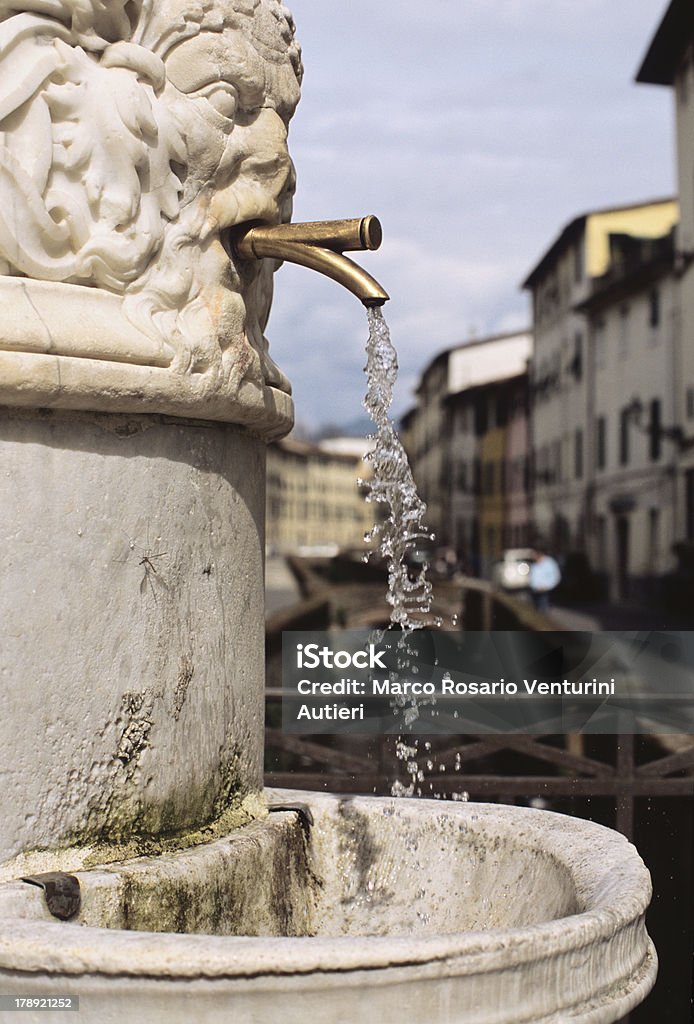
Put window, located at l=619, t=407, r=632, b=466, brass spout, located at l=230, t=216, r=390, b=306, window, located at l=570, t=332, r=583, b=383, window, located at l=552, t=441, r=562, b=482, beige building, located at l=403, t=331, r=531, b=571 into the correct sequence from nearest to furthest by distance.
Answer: brass spout, located at l=230, t=216, r=390, b=306, window, located at l=619, t=407, r=632, b=466, window, located at l=570, t=332, r=583, b=383, window, located at l=552, t=441, r=562, b=482, beige building, located at l=403, t=331, r=531, b=571

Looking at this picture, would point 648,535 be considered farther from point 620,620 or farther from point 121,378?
point 121,378

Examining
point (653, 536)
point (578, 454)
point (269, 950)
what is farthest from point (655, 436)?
point (269, 950)

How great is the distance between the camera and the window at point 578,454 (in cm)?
4050

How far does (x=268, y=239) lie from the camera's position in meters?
2.37

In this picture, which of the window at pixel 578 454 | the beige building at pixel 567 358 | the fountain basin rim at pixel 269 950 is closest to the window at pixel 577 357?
the beige building at pixel 567 358

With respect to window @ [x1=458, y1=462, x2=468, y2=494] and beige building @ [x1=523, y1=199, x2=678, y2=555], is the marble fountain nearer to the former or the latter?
beige building @ [x1=523, y1=199, x2=678, y2=555]

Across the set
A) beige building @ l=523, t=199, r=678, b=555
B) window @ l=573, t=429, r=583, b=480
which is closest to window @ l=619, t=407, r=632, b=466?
beige building @ l=523, t=199, r=678, b=555

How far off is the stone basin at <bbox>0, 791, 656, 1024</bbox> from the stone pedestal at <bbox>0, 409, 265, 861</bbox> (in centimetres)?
12

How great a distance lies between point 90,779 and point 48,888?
20 cm

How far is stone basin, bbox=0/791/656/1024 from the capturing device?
1.63m

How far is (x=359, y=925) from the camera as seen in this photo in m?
2.49

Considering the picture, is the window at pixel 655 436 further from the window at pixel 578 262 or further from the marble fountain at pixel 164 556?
the marble fountain at pixel 164 556

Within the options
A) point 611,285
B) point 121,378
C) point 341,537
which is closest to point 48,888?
point 121,378

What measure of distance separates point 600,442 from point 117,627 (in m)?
36.9
